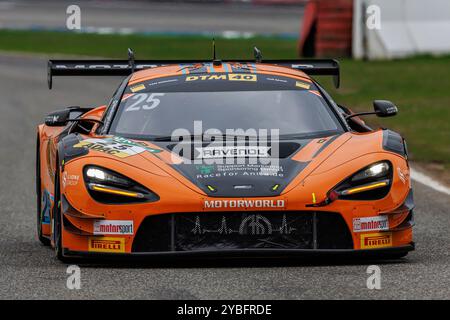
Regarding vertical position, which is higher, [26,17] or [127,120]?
[127,120]

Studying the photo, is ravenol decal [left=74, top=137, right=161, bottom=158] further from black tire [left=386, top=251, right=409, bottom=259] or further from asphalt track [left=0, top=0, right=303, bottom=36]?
asphalt track [left=0, top=0, right=303, bottom=36]

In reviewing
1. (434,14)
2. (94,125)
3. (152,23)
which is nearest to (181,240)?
(94,125)

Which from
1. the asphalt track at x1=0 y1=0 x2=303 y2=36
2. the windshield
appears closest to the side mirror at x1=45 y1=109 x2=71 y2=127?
the windshield

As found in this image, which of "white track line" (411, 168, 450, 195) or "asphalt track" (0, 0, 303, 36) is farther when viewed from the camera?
"asphalt track" (0, 0, 303, 36)

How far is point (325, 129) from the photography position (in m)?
8.58

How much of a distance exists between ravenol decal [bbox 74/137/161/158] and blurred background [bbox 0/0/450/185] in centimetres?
527

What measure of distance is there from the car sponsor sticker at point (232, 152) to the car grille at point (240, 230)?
0.53 m

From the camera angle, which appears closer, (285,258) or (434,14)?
(285,258)

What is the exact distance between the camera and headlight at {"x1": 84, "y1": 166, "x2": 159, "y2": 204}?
753 cm

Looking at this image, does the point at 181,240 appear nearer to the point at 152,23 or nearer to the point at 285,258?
the point at 285,258

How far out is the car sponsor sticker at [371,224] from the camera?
24.7ft

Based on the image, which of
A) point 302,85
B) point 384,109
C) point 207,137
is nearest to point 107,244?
point 207,137

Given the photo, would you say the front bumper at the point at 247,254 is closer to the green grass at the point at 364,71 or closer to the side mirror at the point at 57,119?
the side mirror at the point at 57,119

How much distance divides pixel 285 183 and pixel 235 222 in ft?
1.16
